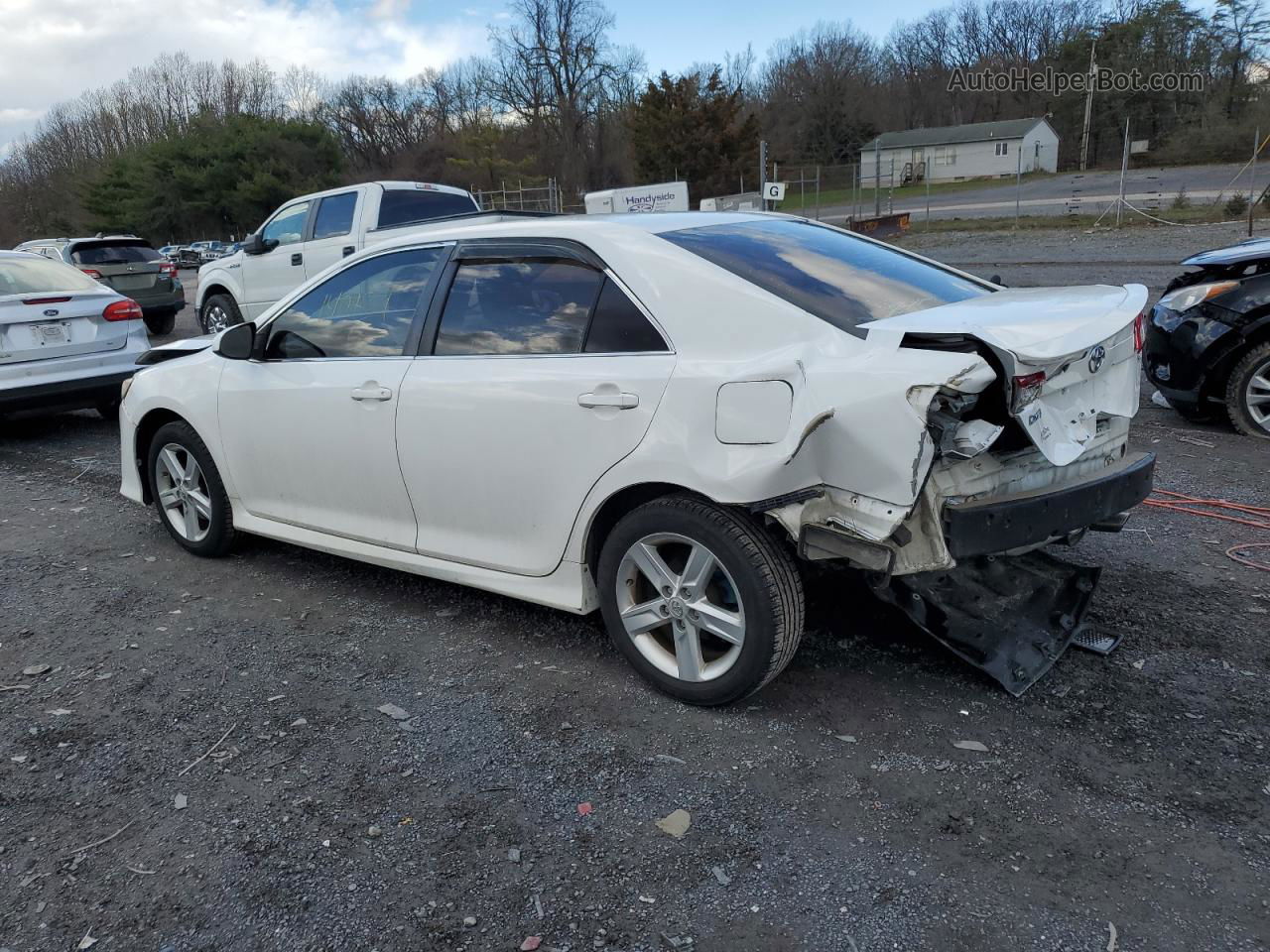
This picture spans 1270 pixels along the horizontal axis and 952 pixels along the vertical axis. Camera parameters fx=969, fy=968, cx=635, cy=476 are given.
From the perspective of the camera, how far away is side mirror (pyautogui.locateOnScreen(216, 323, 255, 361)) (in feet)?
14.8

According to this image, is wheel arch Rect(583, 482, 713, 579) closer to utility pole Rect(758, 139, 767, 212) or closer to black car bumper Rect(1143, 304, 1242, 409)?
black car bumper Rect(1143, 304, 1242, 409)

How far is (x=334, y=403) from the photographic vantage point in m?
4.15

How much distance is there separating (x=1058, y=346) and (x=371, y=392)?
2599 millimetres

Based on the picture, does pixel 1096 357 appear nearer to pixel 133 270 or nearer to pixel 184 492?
pixel 184 492

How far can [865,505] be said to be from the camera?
9.50ft

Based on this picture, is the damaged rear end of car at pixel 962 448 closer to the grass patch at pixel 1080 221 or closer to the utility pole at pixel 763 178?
the utility pole at pixel 763 178

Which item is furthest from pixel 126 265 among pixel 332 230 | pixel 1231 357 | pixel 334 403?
pixel 1231 357

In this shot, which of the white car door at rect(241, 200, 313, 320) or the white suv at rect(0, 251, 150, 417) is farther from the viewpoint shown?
the white car door at rect(241, 200, 313, 320)

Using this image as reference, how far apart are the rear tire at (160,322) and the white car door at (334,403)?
41.0 ft

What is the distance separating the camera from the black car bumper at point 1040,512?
2912mm

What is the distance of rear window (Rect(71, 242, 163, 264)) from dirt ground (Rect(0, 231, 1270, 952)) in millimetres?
12401

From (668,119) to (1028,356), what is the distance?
5252 centimetres

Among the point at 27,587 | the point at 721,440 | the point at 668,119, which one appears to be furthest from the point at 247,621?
the point at 668,119

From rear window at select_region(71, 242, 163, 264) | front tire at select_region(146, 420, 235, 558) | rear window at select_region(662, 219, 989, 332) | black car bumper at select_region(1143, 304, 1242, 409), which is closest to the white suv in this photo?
front tire at select_region(146, 420, 235, 558)
